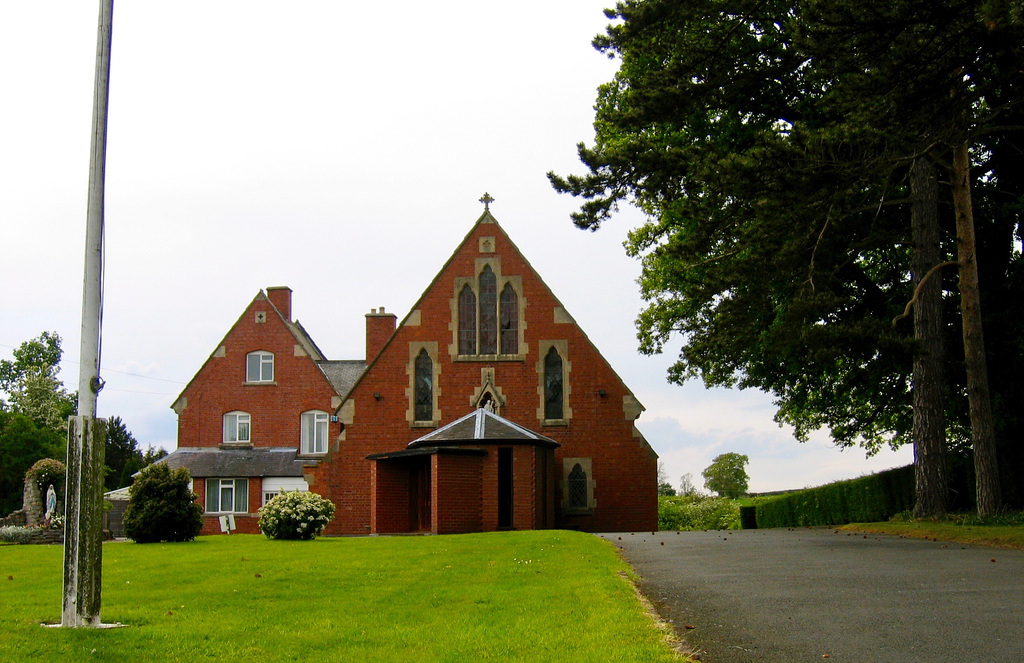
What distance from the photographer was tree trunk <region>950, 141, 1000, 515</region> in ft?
72.1

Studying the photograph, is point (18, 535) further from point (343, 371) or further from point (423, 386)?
point (343, 371)

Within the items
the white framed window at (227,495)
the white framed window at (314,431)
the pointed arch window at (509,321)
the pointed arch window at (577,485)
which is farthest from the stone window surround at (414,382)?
the white framed window at (227,495)

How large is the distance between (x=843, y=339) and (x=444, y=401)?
66.9 ft

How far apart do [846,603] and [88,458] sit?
750cm

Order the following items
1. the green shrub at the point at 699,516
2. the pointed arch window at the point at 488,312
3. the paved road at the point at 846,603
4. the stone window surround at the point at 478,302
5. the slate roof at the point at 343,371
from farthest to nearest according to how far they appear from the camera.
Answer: the slate roof at the point at 343,371
the green shrub at the point at 699,516
the pointed arch window at the point at 488,312
the stone window surround at the point at 478,302
the paved road at the point at 846,603

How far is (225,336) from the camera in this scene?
162 feet

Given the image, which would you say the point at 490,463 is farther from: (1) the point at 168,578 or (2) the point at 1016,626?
(2) the point at 1016,626

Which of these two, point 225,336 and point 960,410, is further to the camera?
point 225,336

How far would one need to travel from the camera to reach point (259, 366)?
161 feet

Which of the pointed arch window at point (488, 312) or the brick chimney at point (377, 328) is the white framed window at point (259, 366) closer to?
the brick chimney at point (377, 328)

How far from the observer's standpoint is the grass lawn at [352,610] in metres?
8.04

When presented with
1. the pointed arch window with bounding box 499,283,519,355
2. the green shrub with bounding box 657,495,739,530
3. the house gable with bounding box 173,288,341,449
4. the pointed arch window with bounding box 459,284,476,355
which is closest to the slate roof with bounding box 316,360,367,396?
the house gable with bounding box 173,288,341,449

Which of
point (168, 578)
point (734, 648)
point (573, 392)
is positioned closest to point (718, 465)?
point (573, 392)

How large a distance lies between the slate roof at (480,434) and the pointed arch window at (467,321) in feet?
19.2
